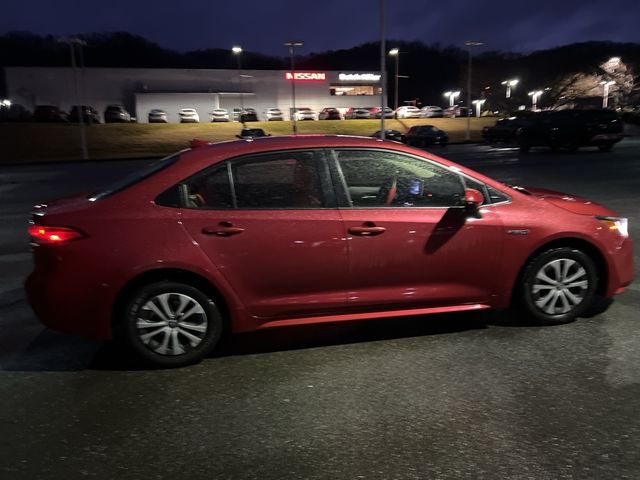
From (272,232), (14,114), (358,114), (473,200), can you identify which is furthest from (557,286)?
(14,114)

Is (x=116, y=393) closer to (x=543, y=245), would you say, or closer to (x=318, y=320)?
(x=318, y=320)

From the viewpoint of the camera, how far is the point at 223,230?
12.9 ft

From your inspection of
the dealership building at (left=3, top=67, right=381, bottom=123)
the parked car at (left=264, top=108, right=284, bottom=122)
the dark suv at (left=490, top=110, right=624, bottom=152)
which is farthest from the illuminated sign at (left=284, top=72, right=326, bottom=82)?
the dark suv at (left=490, top=110, right=624, bottom=152)

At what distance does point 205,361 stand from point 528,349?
2.35m

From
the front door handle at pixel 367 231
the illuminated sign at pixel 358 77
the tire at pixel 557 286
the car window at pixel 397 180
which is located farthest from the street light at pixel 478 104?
the front door handle at pixel 367 231

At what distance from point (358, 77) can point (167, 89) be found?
24276 millimetres

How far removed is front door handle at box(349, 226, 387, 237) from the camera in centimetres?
407

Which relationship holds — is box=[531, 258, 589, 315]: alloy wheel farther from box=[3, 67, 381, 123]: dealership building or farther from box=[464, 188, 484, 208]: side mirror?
box=[3, 67, 381, 123]: dealership building

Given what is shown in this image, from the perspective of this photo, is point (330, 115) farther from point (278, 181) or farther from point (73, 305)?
point (73, 305)

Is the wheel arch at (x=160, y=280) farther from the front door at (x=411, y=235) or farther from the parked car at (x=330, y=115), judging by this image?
the parked car at (x=330, y=115)

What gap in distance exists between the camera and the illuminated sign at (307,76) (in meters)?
68.4

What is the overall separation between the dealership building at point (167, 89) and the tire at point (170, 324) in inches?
2287

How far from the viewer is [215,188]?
13.3 ft

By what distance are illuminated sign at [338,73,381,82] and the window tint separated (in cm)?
6999
